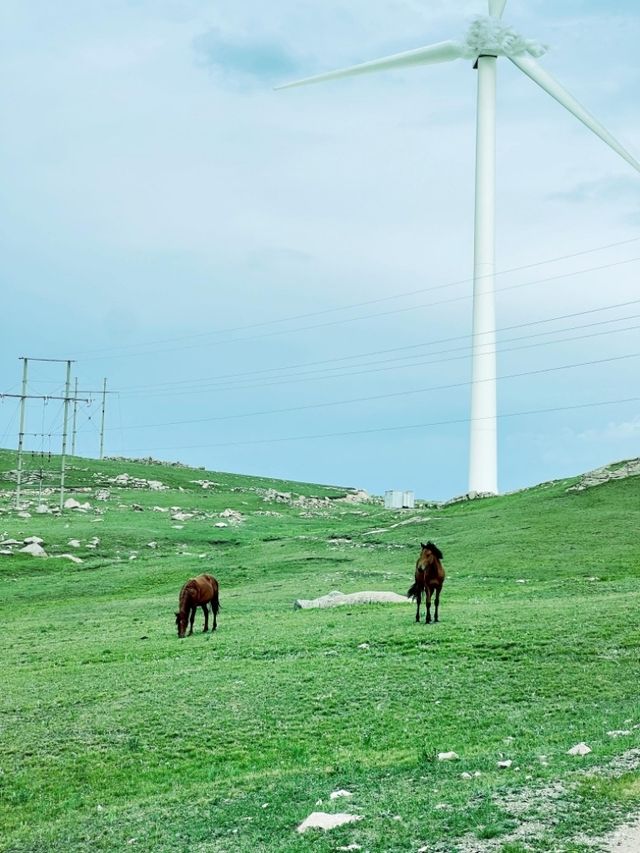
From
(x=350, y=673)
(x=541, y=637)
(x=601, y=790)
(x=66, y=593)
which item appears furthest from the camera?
(x=66, y=593)

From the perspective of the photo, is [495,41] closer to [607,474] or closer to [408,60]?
[408,60]

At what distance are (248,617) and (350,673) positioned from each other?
1259 cm

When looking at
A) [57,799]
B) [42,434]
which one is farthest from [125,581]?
[42,434]

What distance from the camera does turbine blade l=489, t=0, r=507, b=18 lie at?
83.9 metres

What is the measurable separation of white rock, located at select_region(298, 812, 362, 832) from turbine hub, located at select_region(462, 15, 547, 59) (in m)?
78.4

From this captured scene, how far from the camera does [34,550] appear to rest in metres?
66.5

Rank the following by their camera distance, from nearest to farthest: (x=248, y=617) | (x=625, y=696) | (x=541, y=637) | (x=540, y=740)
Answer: (x=540, y=740), (x=625, y=696), (x=541, y=637), (x=248, y=617)

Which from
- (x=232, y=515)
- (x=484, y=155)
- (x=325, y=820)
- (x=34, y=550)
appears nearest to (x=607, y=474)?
(x=484, y=155)

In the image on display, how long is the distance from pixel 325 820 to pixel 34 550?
183 ft

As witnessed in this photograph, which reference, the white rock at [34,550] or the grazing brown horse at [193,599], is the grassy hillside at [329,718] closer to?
the grazing brown horse at [193,599]

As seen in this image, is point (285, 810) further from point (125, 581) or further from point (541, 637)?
point (125, 581)

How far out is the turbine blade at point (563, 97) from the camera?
75938mm

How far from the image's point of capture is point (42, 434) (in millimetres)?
104750

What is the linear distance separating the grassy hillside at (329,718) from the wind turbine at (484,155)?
3318cm
